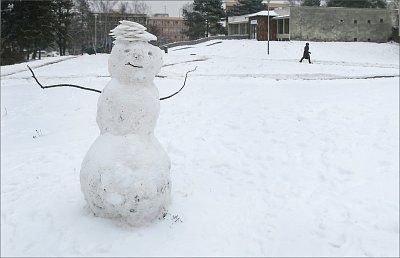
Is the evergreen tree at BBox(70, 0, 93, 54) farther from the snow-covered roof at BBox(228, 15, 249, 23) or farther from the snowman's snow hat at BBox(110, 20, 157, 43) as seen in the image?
the snowman's snow hat at BBox(110, 20, 157, 43)

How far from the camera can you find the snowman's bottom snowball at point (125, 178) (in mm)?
5309

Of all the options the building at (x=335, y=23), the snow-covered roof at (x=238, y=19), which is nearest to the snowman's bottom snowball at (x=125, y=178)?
the building at (x=335, y=23)

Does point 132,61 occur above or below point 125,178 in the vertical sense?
above

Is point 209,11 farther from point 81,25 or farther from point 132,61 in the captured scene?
point 132,61

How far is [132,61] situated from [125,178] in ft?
4.70

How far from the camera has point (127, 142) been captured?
5.40m

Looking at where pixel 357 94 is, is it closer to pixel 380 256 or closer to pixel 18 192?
pixel 380 256

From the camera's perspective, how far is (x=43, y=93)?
13875 mm

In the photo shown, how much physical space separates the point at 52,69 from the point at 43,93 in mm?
9146

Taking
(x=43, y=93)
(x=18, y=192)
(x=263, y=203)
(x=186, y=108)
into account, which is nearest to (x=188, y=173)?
(x=263, y=203)

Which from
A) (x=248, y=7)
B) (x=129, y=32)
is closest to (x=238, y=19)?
(x=248, y=7)

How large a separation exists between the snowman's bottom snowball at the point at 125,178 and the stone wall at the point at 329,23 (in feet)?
118

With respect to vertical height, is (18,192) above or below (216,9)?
below

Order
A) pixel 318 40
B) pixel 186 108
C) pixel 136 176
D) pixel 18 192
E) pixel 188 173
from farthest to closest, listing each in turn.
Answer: pixel 318 40, pixel 186 108, pixel 188 173, pixel 18 192, pixel 136 176
